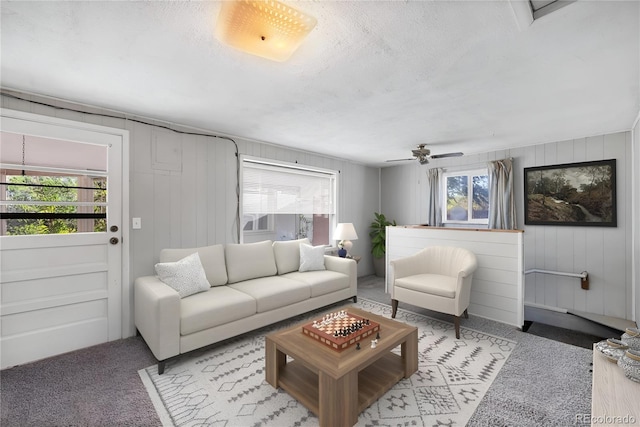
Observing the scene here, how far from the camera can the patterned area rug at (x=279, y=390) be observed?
1826mm

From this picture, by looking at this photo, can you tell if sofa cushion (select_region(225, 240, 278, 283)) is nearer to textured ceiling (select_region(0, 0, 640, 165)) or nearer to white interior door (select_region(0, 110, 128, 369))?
white interior door (select_region(0, 110, 128, 369))

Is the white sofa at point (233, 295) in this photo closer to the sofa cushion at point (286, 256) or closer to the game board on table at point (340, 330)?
the sofa cushion at point (286, 256)

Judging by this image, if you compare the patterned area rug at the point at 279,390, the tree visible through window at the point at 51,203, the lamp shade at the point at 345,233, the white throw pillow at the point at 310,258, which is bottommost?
the patterned area rug at the point at 279,390

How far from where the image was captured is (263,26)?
1475 millimetres

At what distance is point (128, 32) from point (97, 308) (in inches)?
102

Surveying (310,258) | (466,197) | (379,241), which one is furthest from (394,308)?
(466,197)

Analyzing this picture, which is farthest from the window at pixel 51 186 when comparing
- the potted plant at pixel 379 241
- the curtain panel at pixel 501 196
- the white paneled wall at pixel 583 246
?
the white paneled wall at pixel 583 246

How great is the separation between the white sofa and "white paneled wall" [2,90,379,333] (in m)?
0.30

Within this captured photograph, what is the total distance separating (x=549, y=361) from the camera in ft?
8.21

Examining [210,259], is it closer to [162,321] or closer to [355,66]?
[162,321]

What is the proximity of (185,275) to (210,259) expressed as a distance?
17.4 inches

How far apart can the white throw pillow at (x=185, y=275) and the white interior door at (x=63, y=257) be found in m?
0.59

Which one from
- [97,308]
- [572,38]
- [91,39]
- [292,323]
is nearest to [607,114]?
[572,38]

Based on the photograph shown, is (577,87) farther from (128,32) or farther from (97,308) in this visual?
(97,308)
